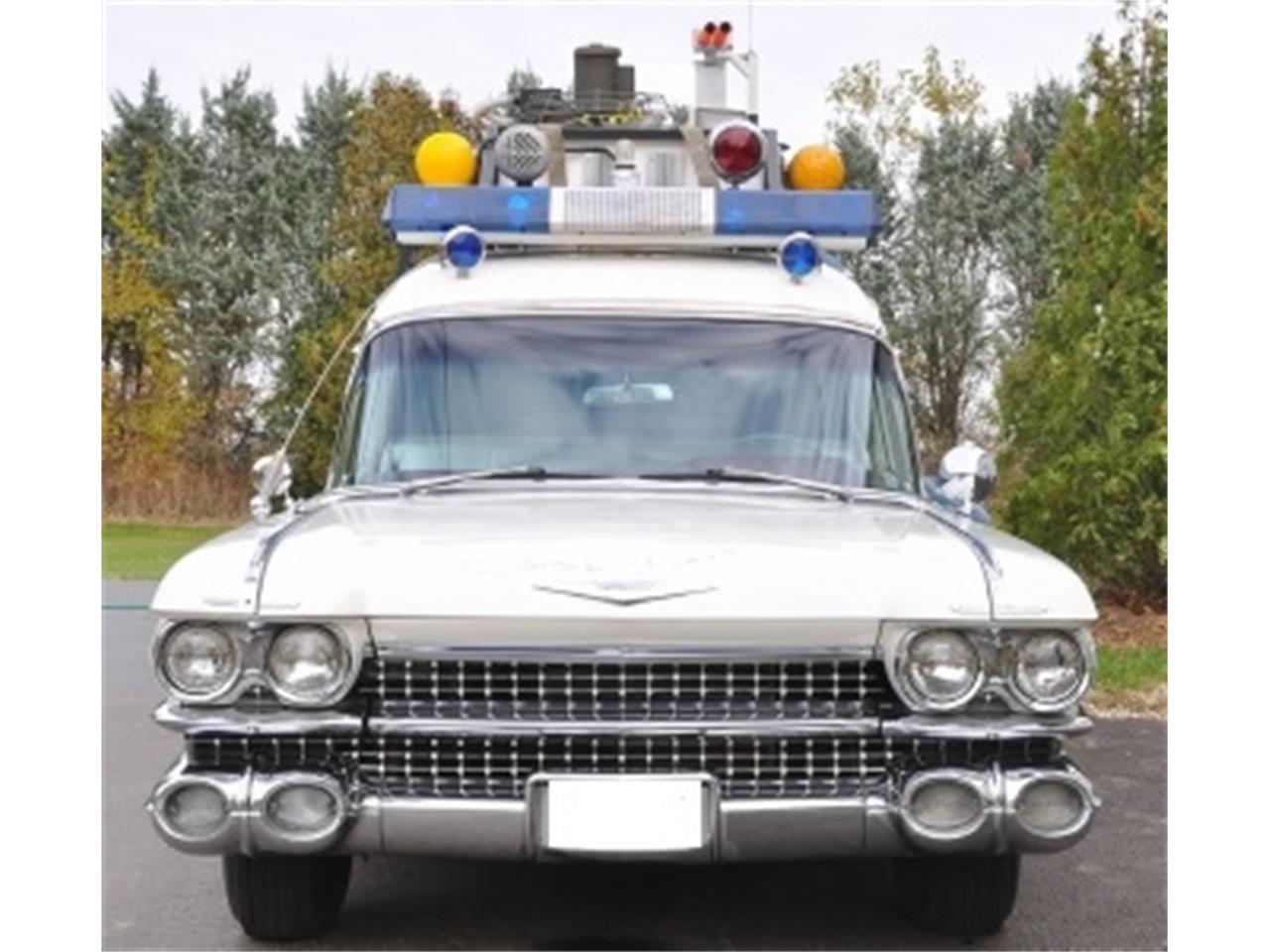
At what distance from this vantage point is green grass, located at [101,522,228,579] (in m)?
21.4

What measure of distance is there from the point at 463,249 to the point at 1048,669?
8.99ft

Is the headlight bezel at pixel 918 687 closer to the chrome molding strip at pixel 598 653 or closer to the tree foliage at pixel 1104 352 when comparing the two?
the chrome molding strip at pixel 598 653

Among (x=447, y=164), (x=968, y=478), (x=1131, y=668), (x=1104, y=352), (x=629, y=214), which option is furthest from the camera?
(x=1104, y=352)

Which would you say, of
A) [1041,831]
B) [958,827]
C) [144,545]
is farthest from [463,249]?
[144,545]

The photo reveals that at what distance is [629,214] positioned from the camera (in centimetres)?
711

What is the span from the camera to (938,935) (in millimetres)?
5750

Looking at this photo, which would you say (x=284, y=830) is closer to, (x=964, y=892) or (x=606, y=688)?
(x=606, y=688)

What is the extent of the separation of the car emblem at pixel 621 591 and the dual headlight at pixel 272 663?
1.81 feet

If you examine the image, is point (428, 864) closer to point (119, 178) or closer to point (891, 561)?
point (891, 561)

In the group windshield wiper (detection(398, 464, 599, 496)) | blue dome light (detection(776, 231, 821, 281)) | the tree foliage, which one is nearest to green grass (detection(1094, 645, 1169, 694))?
the tree foliage

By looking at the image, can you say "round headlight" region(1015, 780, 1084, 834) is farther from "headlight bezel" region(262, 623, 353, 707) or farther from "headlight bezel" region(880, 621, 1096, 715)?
"headlight bezel" region(262, 623, 353, 707)

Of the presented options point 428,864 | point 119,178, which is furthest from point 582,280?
point 119,178

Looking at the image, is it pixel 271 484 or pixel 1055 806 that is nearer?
pixel 1055 806

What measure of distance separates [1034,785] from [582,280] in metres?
2.51
